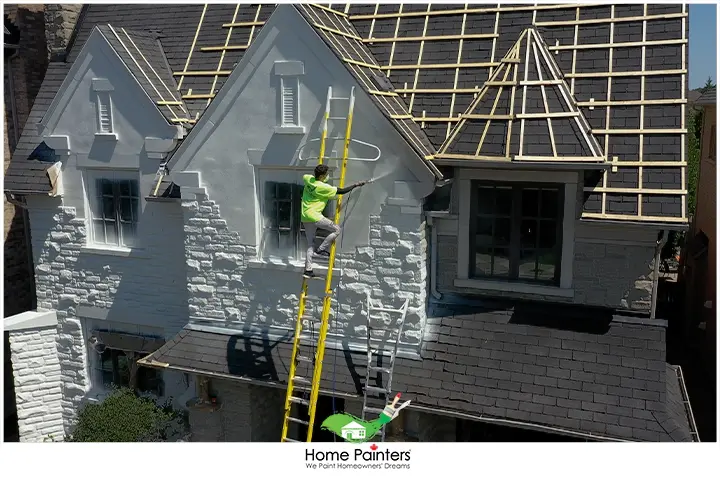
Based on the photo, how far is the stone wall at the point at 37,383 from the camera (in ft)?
44.9

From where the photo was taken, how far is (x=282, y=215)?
11.1 m

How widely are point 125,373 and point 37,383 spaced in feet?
6.33

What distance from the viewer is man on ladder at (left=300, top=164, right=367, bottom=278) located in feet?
30.7

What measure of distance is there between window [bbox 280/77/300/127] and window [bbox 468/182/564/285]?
9.78 feet

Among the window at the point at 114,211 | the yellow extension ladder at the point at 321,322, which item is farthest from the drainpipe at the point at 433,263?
the window at the point at 114,211

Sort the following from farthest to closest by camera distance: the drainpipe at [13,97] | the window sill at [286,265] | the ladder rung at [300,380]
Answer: the drainpipe at [13,97]
the window sill at [286,265]
the ladder rung at [300,380]

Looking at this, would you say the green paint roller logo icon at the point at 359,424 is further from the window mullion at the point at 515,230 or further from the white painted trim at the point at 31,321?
the white painted trim at the point at 31,321

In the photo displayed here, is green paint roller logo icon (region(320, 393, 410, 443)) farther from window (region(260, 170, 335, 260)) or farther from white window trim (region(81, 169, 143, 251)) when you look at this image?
white window trim (region(81, 169, 143, 251))

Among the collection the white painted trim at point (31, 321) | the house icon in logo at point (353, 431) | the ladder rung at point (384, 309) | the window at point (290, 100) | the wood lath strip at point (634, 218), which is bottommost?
the house icon in logo at point (353, 431)

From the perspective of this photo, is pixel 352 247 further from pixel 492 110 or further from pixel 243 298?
pixel 492 110

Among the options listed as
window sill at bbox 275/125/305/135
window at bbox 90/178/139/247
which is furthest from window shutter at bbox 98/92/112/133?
window sill at bbox 275/125/305/135

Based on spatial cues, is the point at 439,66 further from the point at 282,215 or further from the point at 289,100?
the point at 282,215

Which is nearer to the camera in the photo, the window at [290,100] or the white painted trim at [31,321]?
the window at [290,100]
